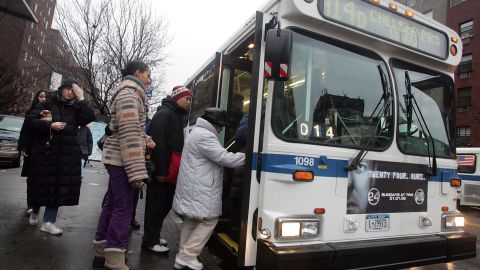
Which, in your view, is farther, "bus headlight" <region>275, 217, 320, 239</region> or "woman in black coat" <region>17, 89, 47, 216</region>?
"woman in black coat" <region>17, 89, 47, 216</region>

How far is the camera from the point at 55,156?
177 inches

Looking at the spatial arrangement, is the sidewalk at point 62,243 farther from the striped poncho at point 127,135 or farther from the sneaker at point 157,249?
the striped poncho at point 127,135

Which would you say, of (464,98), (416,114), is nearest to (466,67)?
(464,98)

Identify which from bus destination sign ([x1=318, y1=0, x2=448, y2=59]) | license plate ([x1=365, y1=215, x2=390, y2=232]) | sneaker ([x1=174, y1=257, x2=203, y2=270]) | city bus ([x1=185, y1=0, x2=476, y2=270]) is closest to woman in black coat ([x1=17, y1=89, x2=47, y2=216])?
sneaker ([x1=174, y1=257, x2=203, y2=270])

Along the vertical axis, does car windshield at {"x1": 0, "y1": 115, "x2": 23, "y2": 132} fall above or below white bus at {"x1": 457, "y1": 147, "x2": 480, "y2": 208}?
above

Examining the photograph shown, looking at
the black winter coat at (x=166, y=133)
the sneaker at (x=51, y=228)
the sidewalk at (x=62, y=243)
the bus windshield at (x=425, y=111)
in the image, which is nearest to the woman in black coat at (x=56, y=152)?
the sneaker at (x=51, y=228)

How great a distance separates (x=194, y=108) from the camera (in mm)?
6934

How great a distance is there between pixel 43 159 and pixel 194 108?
9.91ft

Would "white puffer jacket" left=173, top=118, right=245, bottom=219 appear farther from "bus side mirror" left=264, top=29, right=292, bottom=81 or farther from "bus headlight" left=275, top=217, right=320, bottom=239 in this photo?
"bus side mirror" left=264, top=29, right=292, bottom=81

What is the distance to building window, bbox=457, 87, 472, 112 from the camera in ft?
96.2

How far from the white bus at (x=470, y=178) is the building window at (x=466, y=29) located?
21.1 m

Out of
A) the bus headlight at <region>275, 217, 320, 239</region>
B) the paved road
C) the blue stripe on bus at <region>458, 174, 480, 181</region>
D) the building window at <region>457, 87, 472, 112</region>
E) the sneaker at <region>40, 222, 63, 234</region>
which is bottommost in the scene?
the paved road

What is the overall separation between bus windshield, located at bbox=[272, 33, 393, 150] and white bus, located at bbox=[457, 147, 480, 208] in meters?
11.4

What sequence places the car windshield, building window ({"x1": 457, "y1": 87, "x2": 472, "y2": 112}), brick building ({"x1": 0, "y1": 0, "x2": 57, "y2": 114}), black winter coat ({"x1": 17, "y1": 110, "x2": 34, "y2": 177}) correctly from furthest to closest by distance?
building window ({"x1": 457, "y1": 87, "x2": 472, "y2": 112}), brick building ({"x1": 0, "y1": 0, "x2": 57, "y2": 114}), the car windshield, black winter coat ({"x1": 17, "y1": 110, "x2": 34, "y2": 177})
